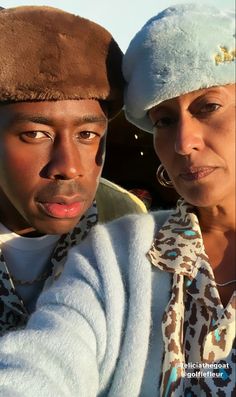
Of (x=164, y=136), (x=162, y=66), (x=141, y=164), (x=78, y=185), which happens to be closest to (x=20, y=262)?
(x=78, y=185)

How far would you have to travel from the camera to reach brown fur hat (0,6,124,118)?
110cm

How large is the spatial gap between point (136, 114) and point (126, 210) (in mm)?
583

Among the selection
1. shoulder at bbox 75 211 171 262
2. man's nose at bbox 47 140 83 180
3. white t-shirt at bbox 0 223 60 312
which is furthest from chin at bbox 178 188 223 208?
white t-shirt at bbox 0 223 60 312

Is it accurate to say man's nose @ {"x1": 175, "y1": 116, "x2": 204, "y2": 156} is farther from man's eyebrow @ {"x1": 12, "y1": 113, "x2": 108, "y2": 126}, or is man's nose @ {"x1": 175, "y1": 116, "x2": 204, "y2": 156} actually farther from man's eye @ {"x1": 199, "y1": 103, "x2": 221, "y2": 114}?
man's eyebrow @ {"x1": 12, "y1": 113, "x2": 108, "y2": 126}

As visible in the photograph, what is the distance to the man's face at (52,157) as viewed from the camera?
115cm

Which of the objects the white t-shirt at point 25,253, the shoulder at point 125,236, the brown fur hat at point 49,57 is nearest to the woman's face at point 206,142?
the shoulder at point 125,236

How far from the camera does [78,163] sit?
3.83 feet

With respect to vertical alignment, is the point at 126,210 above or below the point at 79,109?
below

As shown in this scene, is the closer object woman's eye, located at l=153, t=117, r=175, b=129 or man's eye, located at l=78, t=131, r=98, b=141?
woman's eye, located at l=153, t=117, r=175, b=129

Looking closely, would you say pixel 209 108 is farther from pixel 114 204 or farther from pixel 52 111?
pixel 114 204

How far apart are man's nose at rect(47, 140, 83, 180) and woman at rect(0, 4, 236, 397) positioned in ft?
0.69

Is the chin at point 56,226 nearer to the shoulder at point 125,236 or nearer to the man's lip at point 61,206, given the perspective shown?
the man's lip at point 61,206

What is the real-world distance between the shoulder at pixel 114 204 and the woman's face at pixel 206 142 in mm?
658

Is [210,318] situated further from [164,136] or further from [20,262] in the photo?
[20,262]
